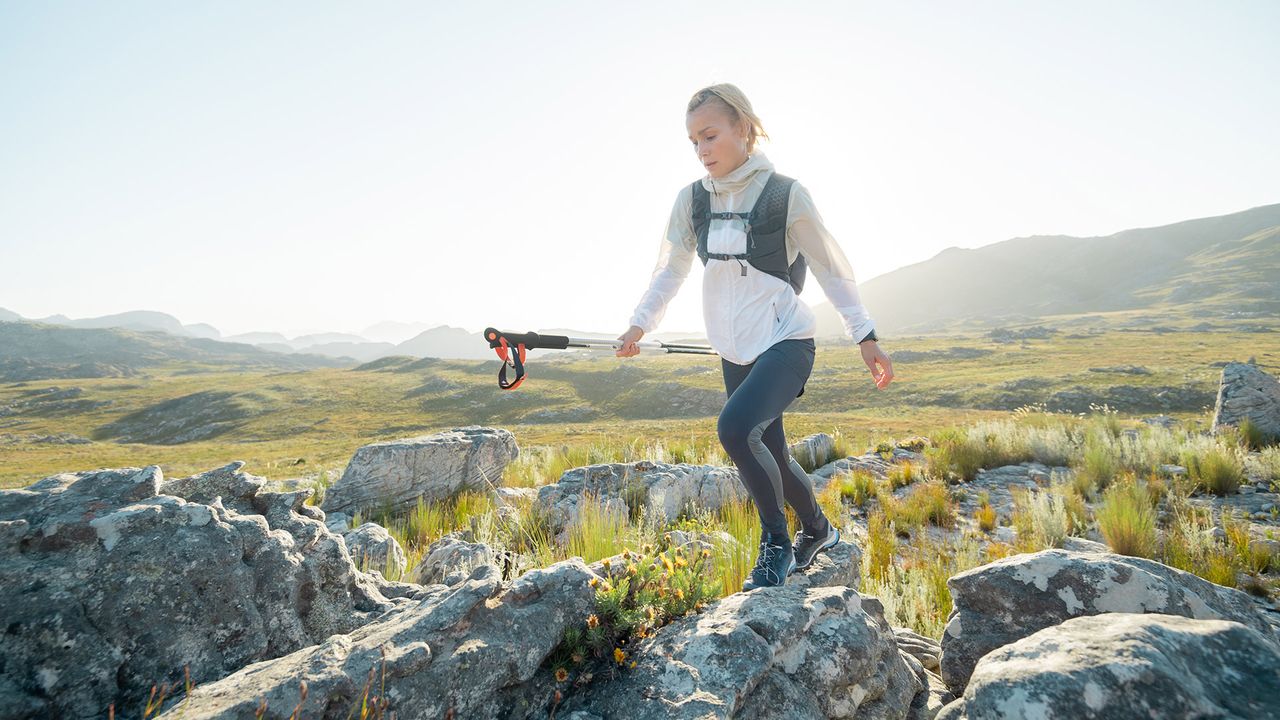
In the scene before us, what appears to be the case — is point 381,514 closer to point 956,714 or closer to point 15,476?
point 956,714

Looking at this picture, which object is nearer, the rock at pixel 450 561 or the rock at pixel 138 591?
the rock at pixel 138 591

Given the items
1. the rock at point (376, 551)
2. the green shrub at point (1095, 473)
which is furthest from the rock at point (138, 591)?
the green shrub at point (1095, 473)

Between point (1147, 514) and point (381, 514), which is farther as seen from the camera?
point (381, 514)

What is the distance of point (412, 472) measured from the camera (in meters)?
9.33

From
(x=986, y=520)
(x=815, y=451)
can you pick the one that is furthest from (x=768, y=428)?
(x=815, y=451)

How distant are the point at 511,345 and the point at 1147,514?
22.2ft

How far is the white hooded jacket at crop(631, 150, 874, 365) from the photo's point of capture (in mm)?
3756

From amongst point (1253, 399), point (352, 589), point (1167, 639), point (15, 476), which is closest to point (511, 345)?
point (352, 589)

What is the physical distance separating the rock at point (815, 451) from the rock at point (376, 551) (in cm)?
922

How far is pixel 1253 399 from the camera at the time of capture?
12430 millimetres

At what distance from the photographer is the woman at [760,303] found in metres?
3.59

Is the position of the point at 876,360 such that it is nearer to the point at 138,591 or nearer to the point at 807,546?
the point at 807,546

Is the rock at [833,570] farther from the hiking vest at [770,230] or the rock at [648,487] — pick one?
the rock at [648,487]

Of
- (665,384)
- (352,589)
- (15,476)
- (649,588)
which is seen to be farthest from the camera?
(665,384)
